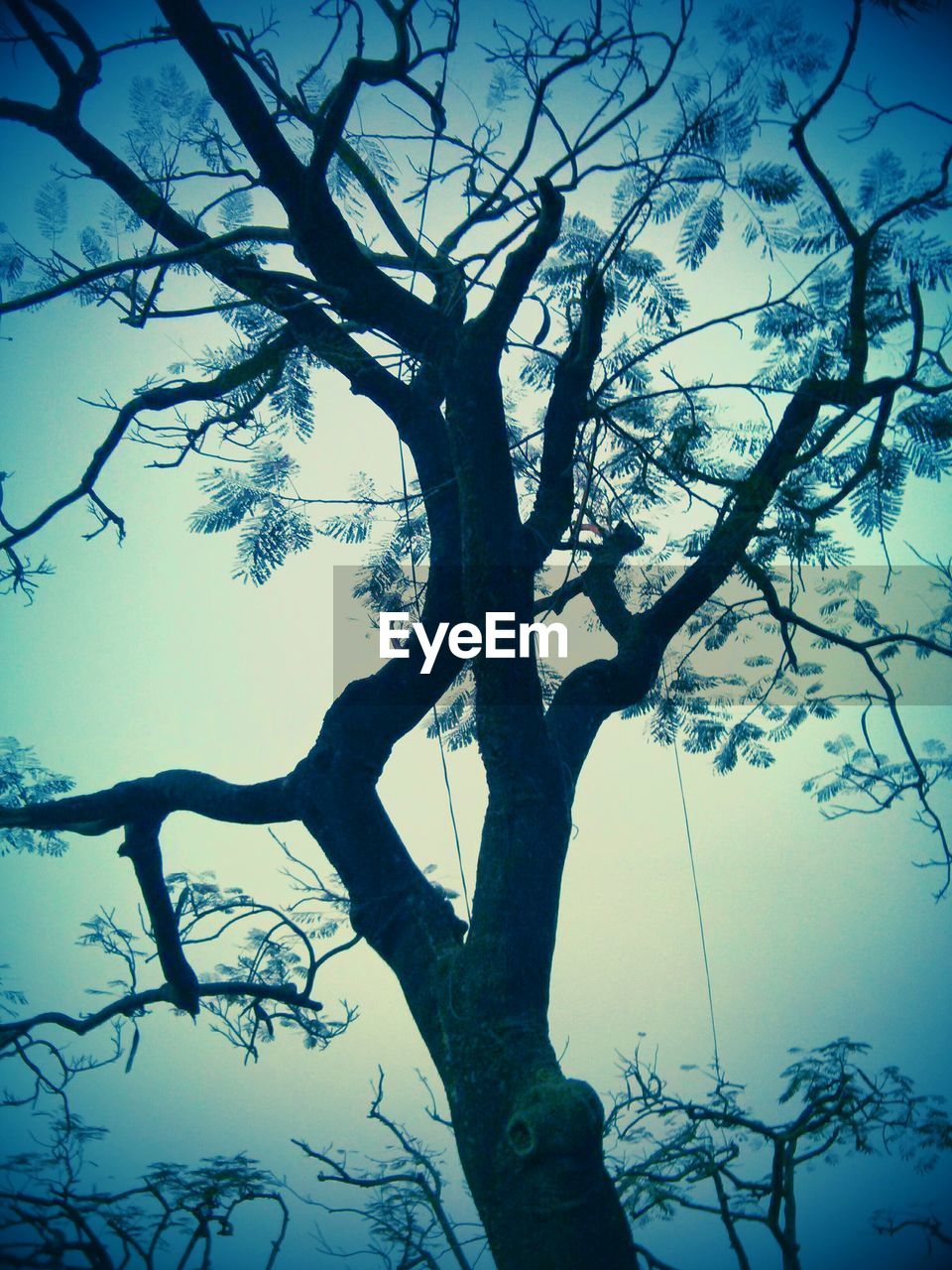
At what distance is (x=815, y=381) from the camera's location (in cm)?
300

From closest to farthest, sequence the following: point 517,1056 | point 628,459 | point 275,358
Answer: point 517,1056 → point 275,358 → point 628,459

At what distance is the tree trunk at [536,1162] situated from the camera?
174 cm

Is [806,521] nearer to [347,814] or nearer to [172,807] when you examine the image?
[347,814]

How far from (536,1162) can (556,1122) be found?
0.35 feet

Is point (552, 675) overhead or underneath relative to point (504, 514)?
overhead

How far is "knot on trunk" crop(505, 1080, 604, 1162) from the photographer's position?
1.78 meters

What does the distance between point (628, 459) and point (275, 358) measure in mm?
1575

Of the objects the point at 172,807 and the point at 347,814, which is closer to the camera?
the point at 347,814

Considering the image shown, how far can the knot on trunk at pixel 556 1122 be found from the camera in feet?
5.84

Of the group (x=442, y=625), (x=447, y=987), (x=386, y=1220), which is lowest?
(x=386, y=1220)

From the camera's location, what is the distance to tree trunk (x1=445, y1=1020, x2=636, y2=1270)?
1.74 meters

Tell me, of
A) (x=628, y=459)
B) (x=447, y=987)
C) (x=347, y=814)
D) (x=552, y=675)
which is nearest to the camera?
(x=447, y=987)

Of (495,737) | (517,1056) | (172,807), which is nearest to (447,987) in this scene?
(517,1056)

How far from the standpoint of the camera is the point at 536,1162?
1802mm
